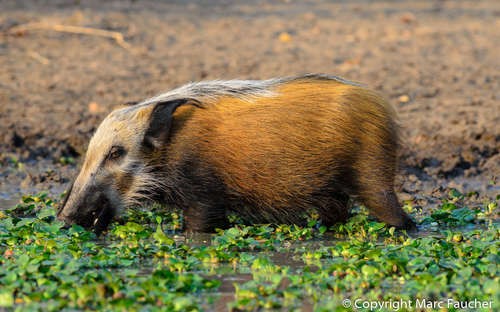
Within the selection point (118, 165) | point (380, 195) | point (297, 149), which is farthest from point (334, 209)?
point (118, 165)

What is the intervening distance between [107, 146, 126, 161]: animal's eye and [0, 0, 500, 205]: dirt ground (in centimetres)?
178

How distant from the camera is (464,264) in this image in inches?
225

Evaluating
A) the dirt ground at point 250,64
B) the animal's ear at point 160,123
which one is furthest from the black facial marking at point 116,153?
the dirt ground at point 250,64

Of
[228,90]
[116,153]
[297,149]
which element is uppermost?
[228,90]

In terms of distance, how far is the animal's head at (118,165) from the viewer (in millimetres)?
6656

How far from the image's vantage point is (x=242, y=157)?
22.0ft

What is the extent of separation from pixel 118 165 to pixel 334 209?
5.02ft

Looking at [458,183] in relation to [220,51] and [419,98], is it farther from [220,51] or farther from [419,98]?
[220,51]

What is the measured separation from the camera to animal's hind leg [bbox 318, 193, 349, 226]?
6820 mm

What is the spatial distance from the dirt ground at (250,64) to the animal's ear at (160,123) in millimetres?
1970

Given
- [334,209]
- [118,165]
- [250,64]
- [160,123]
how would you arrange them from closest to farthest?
[160,123]
[118,165]
[334,209]
[250,64]

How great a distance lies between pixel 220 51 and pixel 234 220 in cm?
560

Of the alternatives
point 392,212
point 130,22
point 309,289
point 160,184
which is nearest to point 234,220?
point 160,184

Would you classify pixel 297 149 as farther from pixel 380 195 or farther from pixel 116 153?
pixel 116 153
